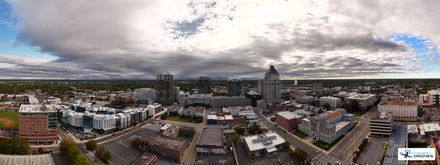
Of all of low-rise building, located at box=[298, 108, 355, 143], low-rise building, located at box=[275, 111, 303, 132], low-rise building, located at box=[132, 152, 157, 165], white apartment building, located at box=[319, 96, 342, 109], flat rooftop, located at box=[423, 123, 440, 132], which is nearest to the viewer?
low-rise building, located at box=[132, 152, 157, 165]

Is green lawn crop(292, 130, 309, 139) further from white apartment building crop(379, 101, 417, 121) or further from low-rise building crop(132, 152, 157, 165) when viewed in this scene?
low-rise building crop(132, 152, 157, 165)

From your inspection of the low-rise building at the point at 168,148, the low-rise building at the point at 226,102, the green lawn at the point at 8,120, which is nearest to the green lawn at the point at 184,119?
the low-rise building at the point at 226,102

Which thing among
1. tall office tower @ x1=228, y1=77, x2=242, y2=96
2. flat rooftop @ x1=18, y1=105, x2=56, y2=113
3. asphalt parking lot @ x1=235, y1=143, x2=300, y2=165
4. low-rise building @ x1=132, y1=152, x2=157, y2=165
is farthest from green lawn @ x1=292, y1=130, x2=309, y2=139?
tall office tower @ x1=228, y1=77, x2=242, y2=96

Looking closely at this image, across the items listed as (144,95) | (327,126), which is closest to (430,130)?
(327,126)

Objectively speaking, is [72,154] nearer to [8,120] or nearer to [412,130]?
[8,120]

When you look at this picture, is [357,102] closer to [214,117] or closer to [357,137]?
[357,137]

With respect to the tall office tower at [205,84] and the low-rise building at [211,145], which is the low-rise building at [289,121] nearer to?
the low-rise building at [211,145]
